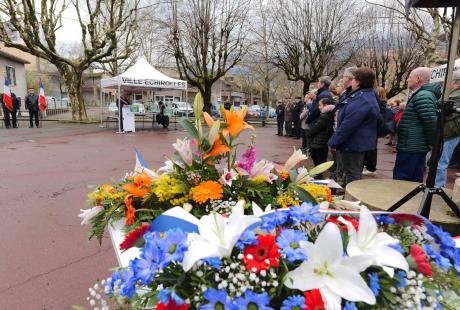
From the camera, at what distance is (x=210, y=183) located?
153 centimetres

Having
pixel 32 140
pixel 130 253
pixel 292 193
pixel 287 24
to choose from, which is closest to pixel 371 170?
pixel 292 193

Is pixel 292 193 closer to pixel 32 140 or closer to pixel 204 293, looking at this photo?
pixel 204 293

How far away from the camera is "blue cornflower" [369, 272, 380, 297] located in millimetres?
864

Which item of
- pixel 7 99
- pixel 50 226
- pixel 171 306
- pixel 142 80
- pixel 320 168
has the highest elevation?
pixel 142 80

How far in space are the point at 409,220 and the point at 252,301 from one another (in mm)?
670

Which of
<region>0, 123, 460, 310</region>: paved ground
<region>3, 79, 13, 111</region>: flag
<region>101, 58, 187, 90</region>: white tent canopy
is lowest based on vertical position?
<region>0, 123, 460, 310</region>: paved ground

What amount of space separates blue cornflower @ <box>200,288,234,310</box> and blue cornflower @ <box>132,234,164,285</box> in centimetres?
15

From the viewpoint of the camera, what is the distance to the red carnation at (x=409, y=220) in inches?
46.3

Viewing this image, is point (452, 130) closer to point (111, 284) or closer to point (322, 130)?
point (322, 130)

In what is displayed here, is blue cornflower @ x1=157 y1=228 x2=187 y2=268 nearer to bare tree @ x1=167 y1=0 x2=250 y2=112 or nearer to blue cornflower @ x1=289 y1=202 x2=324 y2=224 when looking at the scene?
blue cornflower @ x1=289 y1=202 x2=324 y2=224

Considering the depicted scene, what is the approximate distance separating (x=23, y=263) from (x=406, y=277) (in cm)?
320

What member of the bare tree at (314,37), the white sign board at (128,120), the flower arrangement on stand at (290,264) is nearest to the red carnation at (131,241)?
the flower arrangement on stand at (290,264)

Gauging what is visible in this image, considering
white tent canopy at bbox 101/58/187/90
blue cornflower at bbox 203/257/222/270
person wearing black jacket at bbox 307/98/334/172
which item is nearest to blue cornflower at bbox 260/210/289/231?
blue cornflower at bbox 203/257/222/270

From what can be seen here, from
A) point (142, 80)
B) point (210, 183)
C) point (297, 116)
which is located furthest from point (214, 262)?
point (142, 80)
